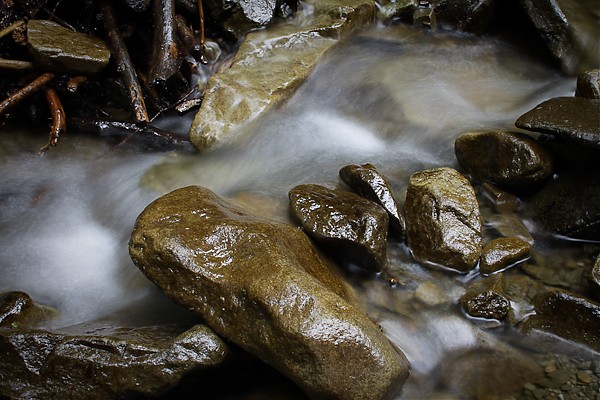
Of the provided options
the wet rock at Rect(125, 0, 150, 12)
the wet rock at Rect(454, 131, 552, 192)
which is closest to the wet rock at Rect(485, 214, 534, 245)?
the wet rock at Rect(454, 131, 552, 192)

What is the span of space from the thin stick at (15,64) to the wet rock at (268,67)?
1.66 meters

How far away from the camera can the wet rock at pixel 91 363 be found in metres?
2.79

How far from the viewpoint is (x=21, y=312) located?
336cm

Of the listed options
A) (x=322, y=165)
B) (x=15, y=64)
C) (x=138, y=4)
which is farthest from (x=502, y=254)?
(x=15, y=64)

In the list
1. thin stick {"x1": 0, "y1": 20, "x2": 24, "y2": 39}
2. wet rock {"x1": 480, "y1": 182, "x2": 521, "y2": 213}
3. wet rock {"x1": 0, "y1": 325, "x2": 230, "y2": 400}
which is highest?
thin stick {"x1": 0, "y1": 20, "x2": 24, "y2": 39}

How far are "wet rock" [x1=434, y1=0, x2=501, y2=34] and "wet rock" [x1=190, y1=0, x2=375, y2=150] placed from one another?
3.04 ft

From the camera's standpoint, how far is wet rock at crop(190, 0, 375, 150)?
4.84 m

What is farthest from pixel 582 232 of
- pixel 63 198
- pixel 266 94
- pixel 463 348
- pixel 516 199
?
pixel 63 198

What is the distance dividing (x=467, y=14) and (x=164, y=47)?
12.6 ft

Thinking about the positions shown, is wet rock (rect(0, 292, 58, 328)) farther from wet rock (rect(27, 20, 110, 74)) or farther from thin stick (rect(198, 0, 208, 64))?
thin stick (rect(198, 0, 208, 64))

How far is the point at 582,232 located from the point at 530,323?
1.02 m

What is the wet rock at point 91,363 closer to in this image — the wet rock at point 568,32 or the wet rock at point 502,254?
the wet rock at point 502,254

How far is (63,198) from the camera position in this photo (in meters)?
4.59

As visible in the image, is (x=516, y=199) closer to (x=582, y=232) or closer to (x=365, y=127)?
(x=582, y=232)
